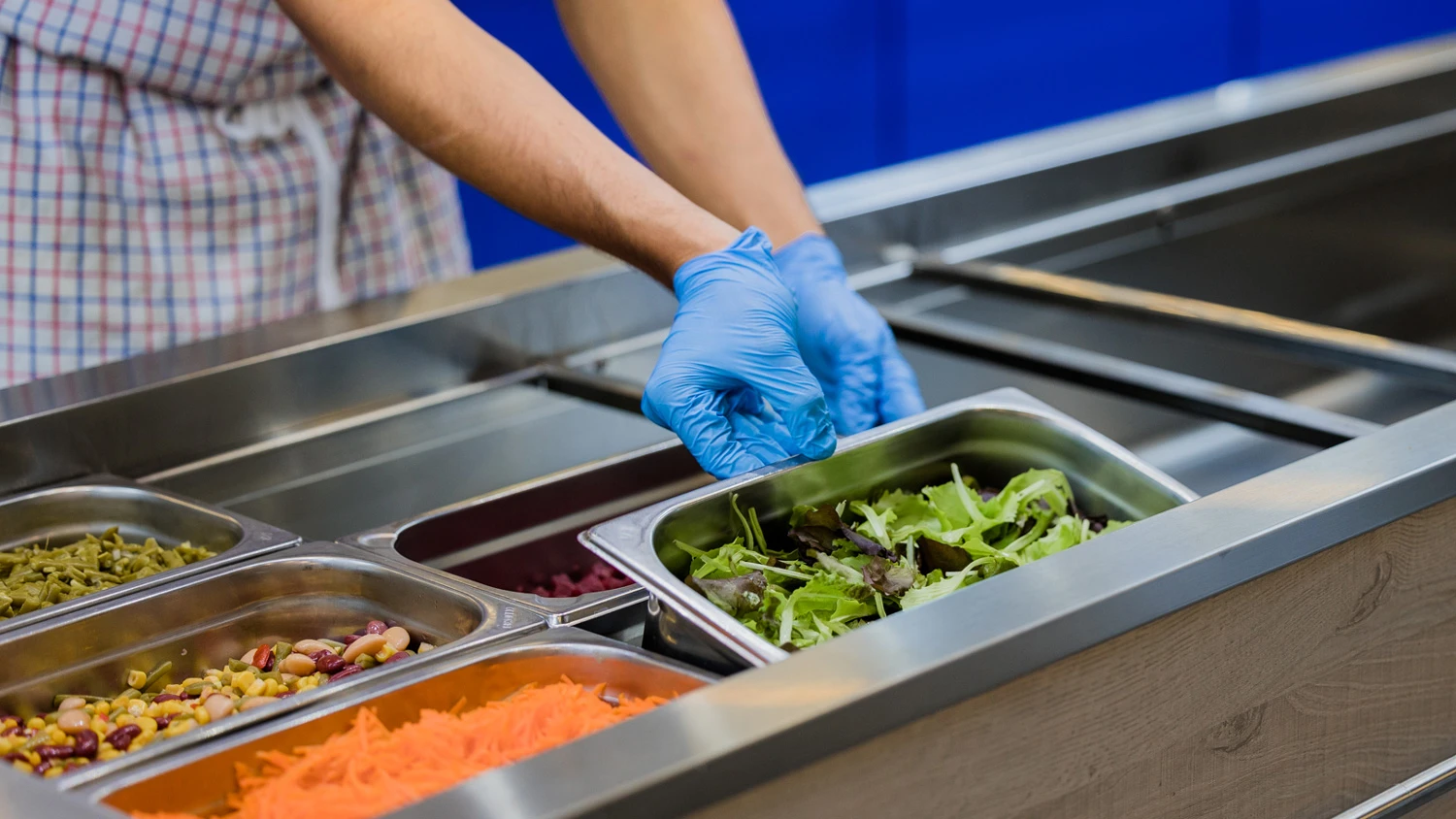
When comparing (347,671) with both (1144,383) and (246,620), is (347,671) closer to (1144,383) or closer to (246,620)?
(246,620)

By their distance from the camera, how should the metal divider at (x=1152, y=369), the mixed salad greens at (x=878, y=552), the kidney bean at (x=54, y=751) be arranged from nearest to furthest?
1. the kidney bean at (x=54, y=751)
2. the mixed salad greens at (x=878, y=552)
3. the metal divider at (x=1152, y=369)

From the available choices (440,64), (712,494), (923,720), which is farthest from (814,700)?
(440,64)

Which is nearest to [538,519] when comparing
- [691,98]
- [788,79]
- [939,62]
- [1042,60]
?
[691,98]

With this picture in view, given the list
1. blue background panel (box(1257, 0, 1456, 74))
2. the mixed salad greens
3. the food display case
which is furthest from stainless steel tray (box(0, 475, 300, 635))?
blue background panel (box(1257, 0, 1456, 74))

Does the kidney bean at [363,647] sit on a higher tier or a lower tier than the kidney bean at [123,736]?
higher

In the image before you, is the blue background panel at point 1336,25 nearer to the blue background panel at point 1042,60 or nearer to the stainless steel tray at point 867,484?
the blue background panel at point 1042,60

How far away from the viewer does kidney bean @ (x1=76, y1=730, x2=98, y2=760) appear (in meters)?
0.91

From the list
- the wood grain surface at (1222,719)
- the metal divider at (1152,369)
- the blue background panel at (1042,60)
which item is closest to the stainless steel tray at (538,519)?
the metal divider at (1152,369)

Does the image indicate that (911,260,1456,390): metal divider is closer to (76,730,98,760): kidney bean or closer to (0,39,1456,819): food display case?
(0,39,1456,819): food display case

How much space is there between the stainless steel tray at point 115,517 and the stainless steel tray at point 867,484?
0.36 meters

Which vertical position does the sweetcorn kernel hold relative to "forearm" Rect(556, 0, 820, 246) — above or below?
below

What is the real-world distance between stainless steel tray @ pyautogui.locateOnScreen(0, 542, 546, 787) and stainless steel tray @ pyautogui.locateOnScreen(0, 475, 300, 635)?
0.26 ft

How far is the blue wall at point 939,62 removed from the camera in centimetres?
376

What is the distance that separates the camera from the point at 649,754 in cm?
72
